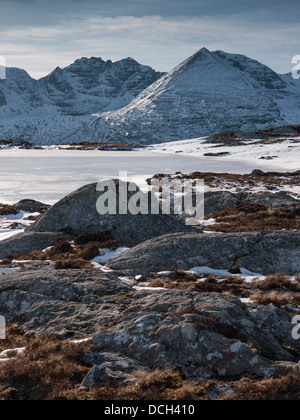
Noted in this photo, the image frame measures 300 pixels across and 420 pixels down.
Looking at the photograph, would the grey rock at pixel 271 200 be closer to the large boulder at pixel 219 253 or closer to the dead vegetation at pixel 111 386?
the large boulder at pixel 219 253

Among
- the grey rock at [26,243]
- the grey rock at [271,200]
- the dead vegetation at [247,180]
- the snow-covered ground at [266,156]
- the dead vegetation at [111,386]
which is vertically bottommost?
the grey rock at [26,243]

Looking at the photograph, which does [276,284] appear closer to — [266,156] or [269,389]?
[269,389]

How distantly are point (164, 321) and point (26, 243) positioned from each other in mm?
12846

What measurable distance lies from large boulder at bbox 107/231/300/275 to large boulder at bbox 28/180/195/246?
3.54 meters

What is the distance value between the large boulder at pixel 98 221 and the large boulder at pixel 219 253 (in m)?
3.54

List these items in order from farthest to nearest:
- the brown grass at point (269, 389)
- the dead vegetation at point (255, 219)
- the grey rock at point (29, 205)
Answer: the grey rock at point (29, 205) < the dead vegetation at point (255, 219) < the brown grass at point (269, 389)

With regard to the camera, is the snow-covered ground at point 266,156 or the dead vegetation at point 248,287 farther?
the snow-covered ground at point 266,156

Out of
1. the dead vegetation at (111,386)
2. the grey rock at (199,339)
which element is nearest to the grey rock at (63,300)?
the grey rock at (199,339)

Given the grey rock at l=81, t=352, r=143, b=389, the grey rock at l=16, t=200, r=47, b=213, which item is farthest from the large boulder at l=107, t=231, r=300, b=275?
the grey rock at l=16, t=200, r=47, b=213

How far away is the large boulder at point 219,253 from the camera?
1359 cm

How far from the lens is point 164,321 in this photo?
7.25 metres

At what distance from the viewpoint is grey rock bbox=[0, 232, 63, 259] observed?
1753 cm

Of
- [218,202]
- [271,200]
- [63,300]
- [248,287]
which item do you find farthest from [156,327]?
[271,200]

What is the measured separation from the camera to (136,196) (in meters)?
20.3
